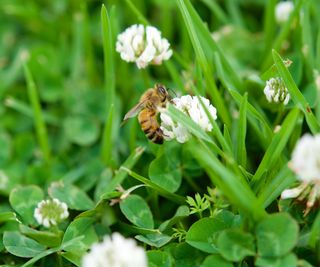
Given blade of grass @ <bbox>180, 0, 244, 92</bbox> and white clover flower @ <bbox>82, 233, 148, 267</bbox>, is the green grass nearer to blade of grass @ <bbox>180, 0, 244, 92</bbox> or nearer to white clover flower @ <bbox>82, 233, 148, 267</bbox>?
blade of grass @ <bbox>180, 0, 244, 92</bbox>

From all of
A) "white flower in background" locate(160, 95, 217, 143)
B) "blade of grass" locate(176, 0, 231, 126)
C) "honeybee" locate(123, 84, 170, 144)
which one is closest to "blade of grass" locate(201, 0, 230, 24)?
"blade of grass" locate(176, 0, 231, 126)

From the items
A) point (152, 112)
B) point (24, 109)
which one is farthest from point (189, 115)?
point (24, 109)

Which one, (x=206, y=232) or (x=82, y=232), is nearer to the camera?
(x=206, y=232)

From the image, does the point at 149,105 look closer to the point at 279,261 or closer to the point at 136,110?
the point at 136,110

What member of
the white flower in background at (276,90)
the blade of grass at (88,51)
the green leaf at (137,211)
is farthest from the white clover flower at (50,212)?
the blade of grass at (88,51)

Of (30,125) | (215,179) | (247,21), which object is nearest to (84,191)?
(30,125)

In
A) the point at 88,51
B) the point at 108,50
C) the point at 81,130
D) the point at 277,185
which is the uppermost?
the point at 88,51

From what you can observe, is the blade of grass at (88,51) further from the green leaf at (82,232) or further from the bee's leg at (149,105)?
the green leaf at (82,232)
